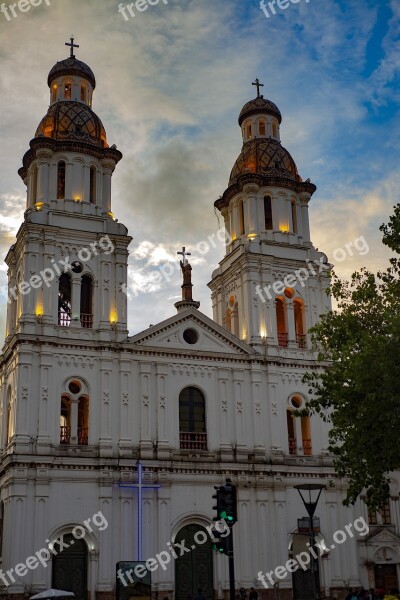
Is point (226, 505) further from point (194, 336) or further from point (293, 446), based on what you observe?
point (293, 446)

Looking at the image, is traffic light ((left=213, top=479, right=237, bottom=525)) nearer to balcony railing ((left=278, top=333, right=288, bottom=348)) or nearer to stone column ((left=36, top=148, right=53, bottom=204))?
balcony railing ((left=278, top=333, right=288, bottom=348))

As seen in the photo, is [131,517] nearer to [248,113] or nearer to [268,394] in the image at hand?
[268,394]

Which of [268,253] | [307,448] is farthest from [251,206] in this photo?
[307,448]

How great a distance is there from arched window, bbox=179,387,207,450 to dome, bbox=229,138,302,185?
13.8 metres

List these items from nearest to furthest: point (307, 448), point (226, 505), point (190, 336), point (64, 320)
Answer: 1. point (226, 505)
2. point (64, 320)
3. point (190, 336)
4. point (307, 448)

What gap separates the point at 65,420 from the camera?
39438 mm

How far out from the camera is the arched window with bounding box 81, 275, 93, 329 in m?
40.2

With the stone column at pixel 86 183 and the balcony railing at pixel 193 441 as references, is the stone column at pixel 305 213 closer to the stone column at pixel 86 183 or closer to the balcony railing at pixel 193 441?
the stone column at pixel 86 183

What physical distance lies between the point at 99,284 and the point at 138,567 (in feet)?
49.5

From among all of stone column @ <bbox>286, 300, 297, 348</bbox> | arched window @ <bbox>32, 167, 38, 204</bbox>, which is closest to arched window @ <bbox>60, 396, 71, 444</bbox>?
arched window @ <bbox>32, 167, 38, 204</bbox>

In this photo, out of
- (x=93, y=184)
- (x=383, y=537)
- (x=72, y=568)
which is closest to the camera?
(x=72, y=568)

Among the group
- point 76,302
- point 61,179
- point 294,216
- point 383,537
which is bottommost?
point 383,537

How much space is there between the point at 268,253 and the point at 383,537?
52.5ft

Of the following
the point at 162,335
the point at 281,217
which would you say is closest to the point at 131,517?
Answer: the point at 162,335
